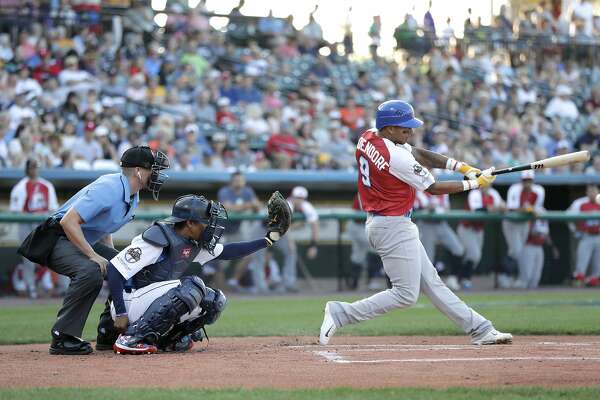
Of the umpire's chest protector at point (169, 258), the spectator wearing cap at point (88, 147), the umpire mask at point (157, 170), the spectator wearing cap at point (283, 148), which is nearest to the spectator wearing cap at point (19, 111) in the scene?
the spectator wearing cap at point (88, 147)

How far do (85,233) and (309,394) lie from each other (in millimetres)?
2865

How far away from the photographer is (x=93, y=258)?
771cm

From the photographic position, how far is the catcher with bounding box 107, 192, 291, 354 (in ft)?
24.4

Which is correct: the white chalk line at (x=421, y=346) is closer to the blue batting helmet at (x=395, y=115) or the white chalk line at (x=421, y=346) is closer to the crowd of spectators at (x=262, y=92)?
the blue batting helmet at (x=395, y=115)

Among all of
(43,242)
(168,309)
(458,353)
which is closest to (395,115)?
(458,353)

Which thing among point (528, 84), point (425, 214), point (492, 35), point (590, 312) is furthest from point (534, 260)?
point (492, 35)

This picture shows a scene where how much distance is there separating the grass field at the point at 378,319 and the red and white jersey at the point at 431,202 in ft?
6.73

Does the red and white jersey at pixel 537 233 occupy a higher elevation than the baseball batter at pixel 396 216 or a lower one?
lower

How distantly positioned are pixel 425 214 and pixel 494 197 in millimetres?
1615

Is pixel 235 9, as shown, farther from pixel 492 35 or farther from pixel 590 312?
pixel 590 312

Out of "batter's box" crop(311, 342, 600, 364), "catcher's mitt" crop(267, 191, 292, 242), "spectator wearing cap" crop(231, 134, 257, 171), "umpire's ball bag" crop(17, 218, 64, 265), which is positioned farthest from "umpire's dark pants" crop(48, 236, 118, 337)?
"spectator wearing cap" crop(231, 134, 257, 171)

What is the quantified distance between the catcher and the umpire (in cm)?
27

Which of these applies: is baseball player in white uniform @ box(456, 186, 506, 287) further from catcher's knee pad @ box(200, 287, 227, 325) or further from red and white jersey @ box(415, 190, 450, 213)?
catcher's knee pad @ box(200, 287, 227, 325)

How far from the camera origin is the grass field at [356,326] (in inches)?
225
